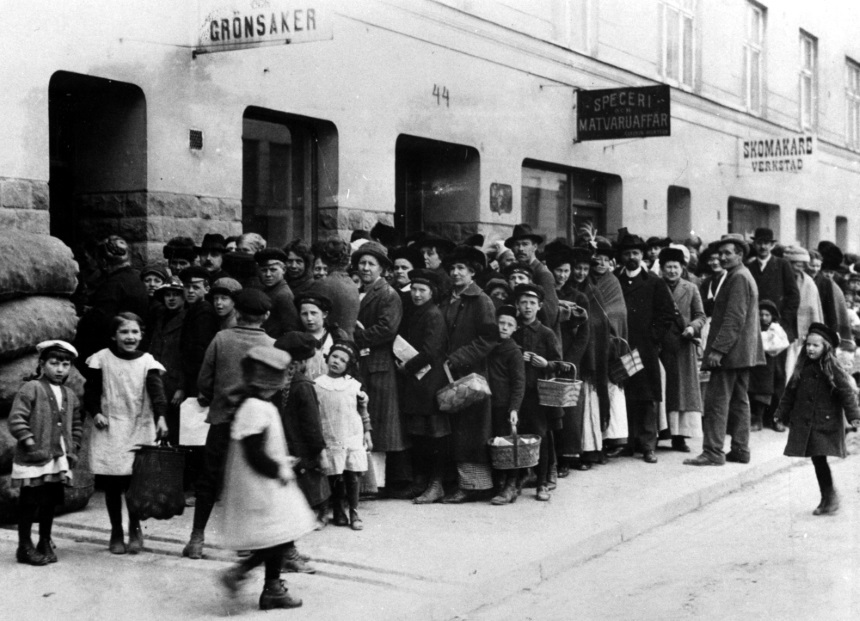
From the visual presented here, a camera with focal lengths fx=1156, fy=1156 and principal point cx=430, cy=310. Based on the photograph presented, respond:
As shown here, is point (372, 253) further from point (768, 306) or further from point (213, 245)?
point (768, 306)

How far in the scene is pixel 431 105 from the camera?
1356 cm

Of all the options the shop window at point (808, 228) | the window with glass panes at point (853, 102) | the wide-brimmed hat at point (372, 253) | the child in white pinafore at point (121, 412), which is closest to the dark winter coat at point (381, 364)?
the wide-brimmed hat at point (372, 253)

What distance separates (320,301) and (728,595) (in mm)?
3262

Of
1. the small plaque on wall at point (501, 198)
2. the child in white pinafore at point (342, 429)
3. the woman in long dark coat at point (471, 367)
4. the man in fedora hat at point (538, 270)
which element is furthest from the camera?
the small plaque on wall at point (501, 198)

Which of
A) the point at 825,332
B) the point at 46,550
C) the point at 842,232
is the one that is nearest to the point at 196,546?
the point at 46,550

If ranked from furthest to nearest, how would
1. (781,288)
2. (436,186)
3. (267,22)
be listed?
(436,186), (781,288), (267,22)

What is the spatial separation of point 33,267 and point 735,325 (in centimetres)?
590

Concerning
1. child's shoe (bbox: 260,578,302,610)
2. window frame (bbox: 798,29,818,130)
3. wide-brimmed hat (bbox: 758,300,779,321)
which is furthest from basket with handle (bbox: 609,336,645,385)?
window frame (bbox: 798,29,818,130)

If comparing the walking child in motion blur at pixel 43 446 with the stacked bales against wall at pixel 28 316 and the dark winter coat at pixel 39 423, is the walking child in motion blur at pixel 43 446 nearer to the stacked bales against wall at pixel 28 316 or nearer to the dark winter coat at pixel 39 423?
the dark winter coat at pixel 39 423

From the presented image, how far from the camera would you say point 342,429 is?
25.7 ft

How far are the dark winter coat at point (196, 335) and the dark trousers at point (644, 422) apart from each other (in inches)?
170

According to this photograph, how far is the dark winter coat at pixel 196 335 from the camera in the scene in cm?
795

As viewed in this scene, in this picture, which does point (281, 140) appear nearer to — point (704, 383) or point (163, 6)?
point (163, 6)

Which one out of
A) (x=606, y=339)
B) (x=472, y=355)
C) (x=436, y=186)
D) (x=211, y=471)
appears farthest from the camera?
(x=436, y=186)
